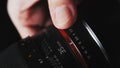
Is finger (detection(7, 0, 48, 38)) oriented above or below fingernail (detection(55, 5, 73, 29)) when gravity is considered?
above

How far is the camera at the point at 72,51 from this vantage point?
1.82 ft

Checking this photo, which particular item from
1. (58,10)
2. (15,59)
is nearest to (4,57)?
(15,59)

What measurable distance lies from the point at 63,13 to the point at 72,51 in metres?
0.07

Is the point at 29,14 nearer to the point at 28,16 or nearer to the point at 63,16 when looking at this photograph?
the point at 28,16

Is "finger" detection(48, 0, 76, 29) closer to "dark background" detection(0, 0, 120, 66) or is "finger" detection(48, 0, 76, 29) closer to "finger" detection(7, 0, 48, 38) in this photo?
"dark background" detection(0, 0, 120, 66)

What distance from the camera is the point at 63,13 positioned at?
58 centimetres

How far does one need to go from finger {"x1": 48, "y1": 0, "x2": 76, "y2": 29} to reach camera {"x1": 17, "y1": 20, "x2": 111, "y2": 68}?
0.04 ft

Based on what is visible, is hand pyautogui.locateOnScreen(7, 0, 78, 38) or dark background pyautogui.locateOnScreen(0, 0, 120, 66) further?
hand pyautogui.locateOnScreen(7, 0, 78, 38)

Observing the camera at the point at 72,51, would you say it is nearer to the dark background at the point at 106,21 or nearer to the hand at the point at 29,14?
the dark background at the point at 106,21

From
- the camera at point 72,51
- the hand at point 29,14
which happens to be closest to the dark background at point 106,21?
the camera at point 72,51

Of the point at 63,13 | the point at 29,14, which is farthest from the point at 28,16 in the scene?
the point at 63,13

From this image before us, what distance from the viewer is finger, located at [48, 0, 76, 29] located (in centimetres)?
57

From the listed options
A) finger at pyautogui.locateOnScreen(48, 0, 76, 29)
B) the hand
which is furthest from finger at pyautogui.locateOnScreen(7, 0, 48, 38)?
finger at pyautogui.locateOnScreen(48, 0, 76, 29)

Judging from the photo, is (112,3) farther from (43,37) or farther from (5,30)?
(5,30)
